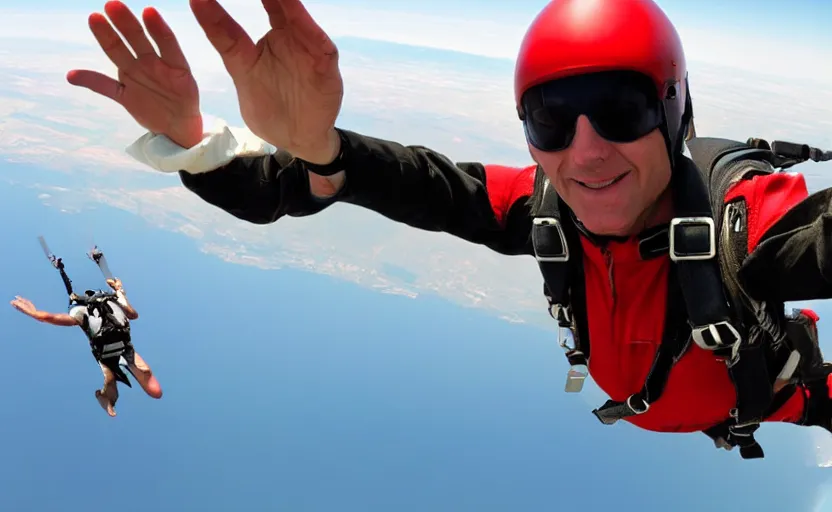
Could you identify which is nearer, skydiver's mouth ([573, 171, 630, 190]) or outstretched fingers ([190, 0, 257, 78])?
outstretched fingers ([190, 0, 257, 78])

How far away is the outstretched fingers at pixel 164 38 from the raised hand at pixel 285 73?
12 centimetres

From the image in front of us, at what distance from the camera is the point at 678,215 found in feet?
5.38

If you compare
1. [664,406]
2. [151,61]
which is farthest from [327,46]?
[664,406]

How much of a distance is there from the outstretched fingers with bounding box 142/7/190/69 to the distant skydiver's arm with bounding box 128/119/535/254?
0.23 metres

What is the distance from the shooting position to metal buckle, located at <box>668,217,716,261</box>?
1.58 metres

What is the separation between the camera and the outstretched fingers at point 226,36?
138cm

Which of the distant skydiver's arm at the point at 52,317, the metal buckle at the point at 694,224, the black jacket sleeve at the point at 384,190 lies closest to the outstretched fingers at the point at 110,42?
the black jacket sleeve at the point at 384,190

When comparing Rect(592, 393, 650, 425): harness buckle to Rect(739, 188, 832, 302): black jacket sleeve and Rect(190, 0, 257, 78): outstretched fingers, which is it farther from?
Rect(190, 0, 257, 78): outstretched fingers

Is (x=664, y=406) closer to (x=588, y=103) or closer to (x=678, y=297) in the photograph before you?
(x=678, y=297)

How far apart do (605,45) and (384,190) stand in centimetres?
75

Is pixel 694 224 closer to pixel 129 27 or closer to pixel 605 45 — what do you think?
pixel 605 45

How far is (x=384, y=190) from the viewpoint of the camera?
1939 mm

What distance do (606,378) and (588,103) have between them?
0.98 meters

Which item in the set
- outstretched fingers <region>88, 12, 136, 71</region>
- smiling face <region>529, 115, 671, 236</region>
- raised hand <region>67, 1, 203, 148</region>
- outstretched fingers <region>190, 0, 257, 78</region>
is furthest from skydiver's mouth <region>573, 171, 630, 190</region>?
outstretched fingers <region>88, 12, 136, 71</region>
